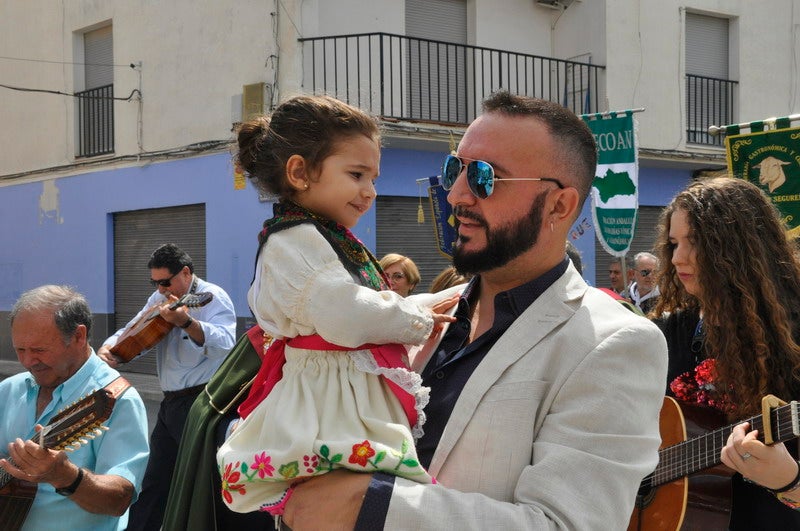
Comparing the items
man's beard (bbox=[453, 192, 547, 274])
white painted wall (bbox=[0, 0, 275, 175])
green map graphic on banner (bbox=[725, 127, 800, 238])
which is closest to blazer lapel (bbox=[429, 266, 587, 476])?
man's beard (bbox=[453, 192, 547, 274])

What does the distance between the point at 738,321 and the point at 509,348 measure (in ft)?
5.13

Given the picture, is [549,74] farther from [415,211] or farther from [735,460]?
[735,460]

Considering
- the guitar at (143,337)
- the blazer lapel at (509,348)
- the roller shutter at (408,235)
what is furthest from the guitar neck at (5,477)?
the roller shutter at (408,235)

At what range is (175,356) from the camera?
6.52m

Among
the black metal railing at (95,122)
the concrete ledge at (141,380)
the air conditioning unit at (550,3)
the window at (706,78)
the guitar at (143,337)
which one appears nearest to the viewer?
the guitar at (143,337)

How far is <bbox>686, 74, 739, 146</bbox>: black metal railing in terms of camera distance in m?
16.3

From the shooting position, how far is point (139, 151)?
14883 millimetres

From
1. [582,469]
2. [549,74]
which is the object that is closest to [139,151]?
[549,74]

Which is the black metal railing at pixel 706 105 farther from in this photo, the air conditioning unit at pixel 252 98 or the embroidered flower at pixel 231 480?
the embroidered flower at pixel 231 480

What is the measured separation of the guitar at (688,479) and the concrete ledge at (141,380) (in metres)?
9.21

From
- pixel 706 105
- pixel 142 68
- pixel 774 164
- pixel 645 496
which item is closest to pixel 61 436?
pixel 645 496

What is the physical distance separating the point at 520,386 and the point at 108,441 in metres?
2.23

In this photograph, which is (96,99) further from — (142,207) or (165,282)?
(165,282)

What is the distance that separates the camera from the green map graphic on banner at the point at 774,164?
5.78m
